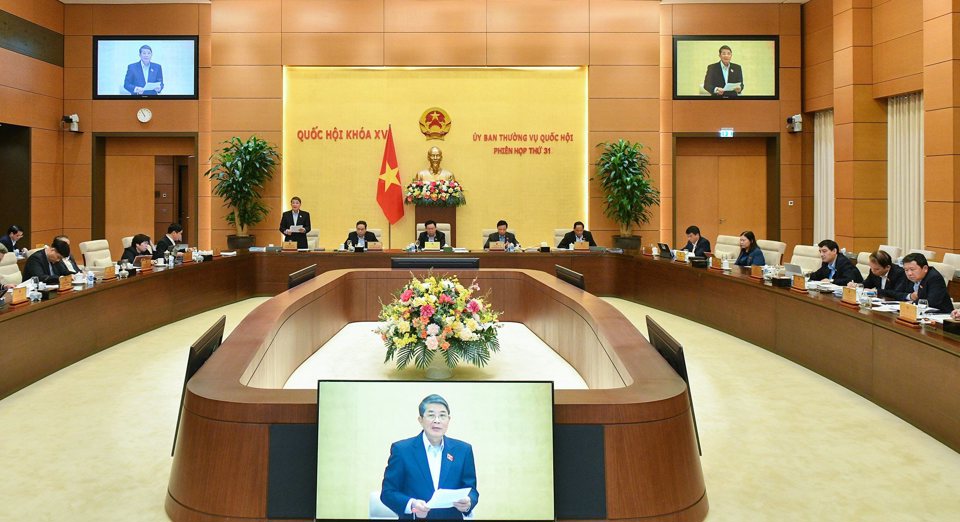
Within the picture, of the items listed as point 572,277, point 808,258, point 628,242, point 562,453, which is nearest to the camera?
point 562,453

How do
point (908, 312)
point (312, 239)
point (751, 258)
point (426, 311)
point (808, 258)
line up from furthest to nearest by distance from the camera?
1. point (312, 239)
2. point (751, 258)
3. point (808, 258)
4. point (908, 312)
5. point (426, 311)

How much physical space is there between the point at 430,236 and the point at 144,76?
5585 millimetres

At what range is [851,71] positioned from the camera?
9.27m

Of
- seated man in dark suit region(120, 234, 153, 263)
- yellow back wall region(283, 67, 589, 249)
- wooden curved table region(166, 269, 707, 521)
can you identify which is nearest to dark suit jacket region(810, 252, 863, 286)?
wooden curved table region(166, 269, 707, 521)

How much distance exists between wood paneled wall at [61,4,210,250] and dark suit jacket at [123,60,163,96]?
22 cm

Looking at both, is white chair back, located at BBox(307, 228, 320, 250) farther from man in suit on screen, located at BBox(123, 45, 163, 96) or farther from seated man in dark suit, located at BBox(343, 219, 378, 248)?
man in suit on screen, located at BBox(123, 45, 163, 96)

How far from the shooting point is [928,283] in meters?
4.80

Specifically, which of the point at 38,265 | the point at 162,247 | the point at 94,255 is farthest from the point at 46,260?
the point at 162,247

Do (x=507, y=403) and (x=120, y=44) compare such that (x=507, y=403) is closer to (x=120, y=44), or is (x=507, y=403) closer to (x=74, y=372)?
(x=74, y=372)

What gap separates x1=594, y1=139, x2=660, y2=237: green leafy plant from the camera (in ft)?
34.1

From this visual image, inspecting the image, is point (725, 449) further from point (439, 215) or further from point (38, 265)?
point (439, 215)

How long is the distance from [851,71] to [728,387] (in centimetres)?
650

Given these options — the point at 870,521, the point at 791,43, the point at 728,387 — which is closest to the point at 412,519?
the point at 870,521

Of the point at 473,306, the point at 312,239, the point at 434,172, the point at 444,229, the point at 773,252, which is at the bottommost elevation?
the point at 473,306
